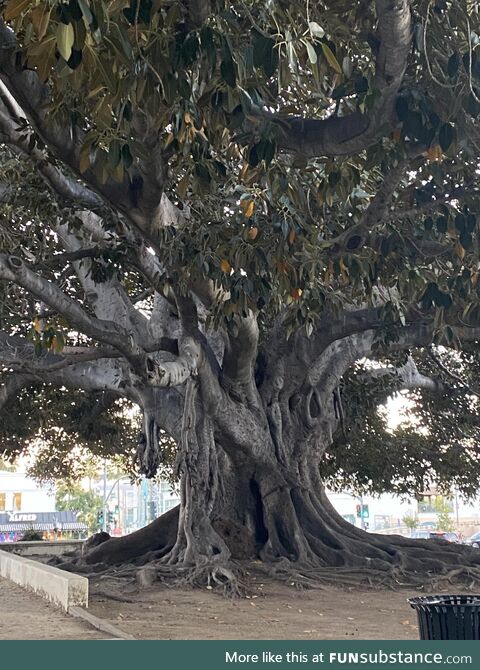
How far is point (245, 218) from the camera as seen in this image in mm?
6535

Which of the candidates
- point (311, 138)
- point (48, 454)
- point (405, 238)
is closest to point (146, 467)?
point (405, 238)

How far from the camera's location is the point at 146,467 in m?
10.4

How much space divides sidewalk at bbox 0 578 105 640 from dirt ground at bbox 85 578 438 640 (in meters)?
0.44

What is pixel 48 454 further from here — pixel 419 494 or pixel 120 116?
pixel 120 116

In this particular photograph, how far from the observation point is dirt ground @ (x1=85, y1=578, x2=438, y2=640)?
677 cm

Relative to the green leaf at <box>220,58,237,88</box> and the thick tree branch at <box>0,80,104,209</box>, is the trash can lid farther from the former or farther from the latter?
the thick tree branch at <box>0,80,104,209</box>

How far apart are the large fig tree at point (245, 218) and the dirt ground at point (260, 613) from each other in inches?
24.2

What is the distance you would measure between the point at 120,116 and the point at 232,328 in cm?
343

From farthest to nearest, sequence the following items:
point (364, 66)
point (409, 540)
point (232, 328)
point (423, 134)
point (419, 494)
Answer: point (419, 494), point (409, 540), point (232, 328), point (364, 66), point (423, 134)

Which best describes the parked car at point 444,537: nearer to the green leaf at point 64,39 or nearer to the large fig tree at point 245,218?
the large fig tree at point 245,218

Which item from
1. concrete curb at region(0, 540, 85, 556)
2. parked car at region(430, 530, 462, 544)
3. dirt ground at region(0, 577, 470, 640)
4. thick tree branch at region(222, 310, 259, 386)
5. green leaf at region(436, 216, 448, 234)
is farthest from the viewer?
concrete curb at region(0, 540, 85, 556)

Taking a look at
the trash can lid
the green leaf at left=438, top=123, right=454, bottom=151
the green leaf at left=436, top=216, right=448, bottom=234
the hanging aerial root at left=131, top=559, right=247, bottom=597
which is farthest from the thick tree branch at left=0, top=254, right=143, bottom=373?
the trash can lid

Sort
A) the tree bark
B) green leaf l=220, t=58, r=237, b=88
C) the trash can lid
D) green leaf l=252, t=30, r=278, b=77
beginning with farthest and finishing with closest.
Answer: the tree bark
the trash can lid
green leaf l=220, t=58, r=237, b=88
green leaf l=252, t=30, r=278, b=77

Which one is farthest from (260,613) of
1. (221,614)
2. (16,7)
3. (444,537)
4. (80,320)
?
(444,537)
